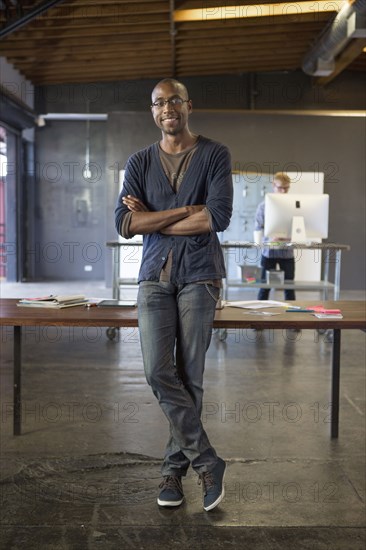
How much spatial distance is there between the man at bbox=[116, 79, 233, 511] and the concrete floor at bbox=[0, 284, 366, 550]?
186 mm

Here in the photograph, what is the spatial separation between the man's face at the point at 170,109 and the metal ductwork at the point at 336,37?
515 centimetres

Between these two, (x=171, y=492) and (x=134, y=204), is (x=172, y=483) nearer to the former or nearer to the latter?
(x=171, y=492)

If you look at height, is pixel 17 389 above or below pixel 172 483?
above

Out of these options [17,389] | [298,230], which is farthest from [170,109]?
[298,230]

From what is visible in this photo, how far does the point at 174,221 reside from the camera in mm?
2342

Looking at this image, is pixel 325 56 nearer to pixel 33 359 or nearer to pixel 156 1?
pixel 156 1

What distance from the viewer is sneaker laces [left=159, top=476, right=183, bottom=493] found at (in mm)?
2402

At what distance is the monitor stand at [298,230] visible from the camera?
6.04 m

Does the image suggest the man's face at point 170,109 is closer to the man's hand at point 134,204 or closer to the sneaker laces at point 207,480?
the man's hand at point 134,204

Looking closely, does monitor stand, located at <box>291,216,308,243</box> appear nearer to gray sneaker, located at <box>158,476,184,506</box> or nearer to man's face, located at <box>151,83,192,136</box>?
man's face, located at <box>151,83,192,136</box>

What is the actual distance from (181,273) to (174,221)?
7.6 inches

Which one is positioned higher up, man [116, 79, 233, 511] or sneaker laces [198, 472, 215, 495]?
man [116, 79, 233, 511]

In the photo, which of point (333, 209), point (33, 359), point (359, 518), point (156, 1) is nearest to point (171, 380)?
point (359, 518)

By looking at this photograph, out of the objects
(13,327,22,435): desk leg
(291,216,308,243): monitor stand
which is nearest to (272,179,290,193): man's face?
(291,216,308,243): monitor stand
